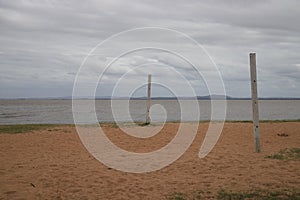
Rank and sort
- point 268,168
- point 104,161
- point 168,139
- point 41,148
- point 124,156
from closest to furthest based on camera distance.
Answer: point 268,168
point 104,161
point 124,156
point 41,148
point 168,139

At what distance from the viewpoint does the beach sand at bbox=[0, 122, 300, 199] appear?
249 inches

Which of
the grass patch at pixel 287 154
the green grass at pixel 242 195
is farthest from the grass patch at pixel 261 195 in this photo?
the grass patch at pixel 287 154

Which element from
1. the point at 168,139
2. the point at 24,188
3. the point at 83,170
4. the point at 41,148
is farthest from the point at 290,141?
the point at 24,188

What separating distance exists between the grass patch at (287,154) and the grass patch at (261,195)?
3357mm

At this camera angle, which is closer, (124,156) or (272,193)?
(272,193)

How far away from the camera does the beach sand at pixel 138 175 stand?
634cm

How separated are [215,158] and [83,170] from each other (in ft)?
12.0

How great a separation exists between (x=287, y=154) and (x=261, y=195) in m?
4.36

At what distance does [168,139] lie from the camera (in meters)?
13.8

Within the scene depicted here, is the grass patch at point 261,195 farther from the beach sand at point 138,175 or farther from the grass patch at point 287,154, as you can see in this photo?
the grass patch at point 287,154

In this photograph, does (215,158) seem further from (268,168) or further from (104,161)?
(104,161)

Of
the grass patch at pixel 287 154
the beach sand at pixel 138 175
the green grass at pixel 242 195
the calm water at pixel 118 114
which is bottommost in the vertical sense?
the green grass at pixel 242 195

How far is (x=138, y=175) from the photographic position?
770cm

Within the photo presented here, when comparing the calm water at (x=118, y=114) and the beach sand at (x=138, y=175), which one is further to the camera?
the calm water at (x=118, y=114)
